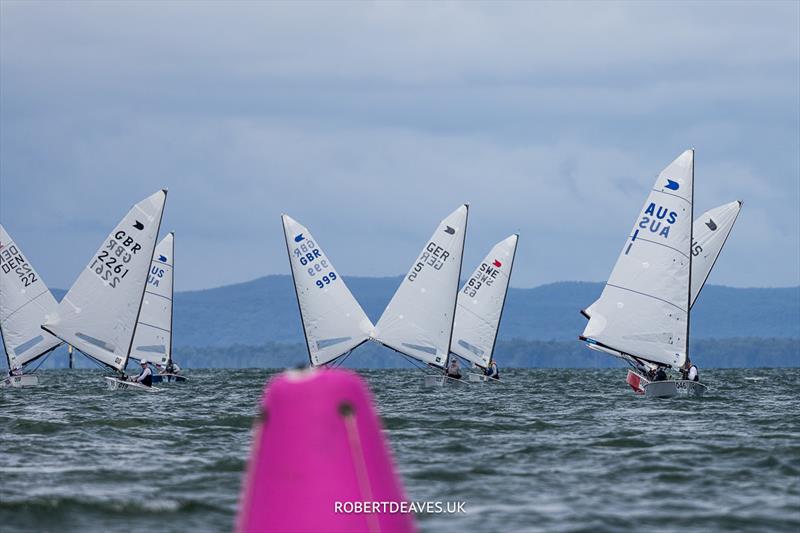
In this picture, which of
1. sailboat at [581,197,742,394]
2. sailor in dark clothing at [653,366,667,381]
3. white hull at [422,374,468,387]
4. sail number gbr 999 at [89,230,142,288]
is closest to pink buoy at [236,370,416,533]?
sailor in dark clothing at [653,366,667,381]

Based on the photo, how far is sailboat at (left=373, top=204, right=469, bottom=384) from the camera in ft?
165

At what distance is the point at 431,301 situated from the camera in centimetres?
5044

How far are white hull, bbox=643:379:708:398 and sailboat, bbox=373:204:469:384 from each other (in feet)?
41.7

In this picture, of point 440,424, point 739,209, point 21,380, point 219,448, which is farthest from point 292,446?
point 21,380

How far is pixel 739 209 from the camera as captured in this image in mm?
45500

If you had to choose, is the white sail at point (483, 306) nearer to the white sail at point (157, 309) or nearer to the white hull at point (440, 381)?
the white hull at point (440, 381)

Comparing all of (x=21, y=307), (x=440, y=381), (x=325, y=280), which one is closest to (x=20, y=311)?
(x=21, y=307)

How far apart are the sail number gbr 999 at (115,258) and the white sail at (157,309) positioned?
15.9 m

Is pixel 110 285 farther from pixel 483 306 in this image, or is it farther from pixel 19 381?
pixel 483 306

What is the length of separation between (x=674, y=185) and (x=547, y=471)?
22.0m

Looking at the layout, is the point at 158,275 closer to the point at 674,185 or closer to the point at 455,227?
the point at 455,227

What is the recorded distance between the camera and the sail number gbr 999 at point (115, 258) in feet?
141

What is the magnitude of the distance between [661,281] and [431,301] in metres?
13.2

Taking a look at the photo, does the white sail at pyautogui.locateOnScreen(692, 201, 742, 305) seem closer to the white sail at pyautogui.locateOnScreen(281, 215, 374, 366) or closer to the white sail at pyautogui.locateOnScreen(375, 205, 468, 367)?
the white sail at pyautogui.locateOnScreen(375, 205, 468, 367)
